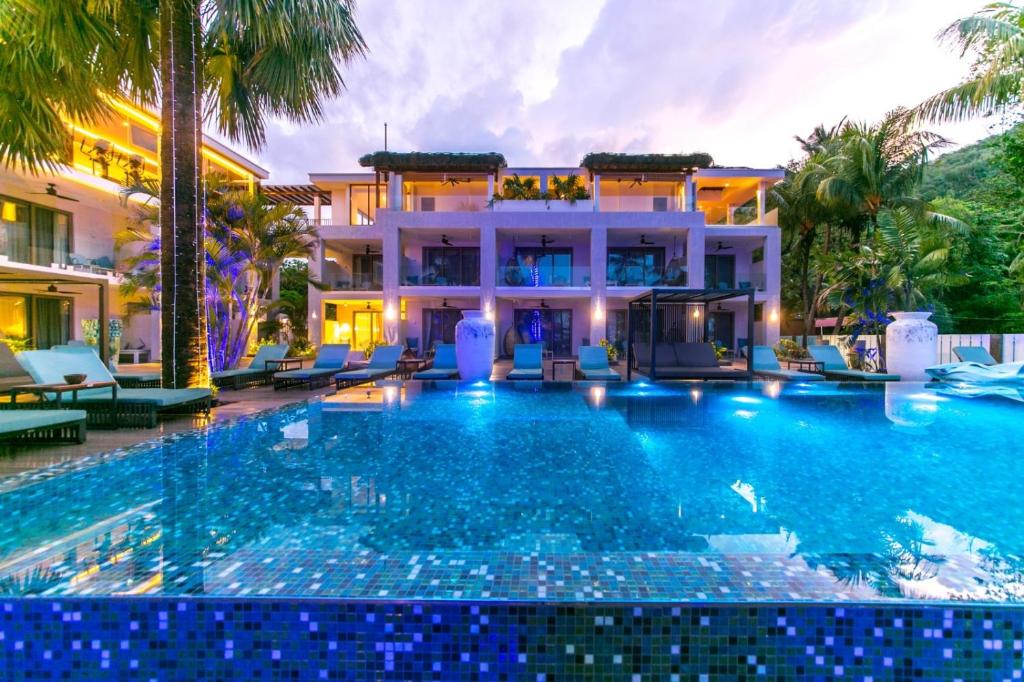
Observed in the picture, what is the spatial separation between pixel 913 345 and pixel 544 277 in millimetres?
11204

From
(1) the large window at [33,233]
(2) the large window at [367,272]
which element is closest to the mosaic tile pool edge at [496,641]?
(2) the large window at [367,272]

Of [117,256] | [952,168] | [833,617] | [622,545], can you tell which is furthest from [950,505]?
[952,168]

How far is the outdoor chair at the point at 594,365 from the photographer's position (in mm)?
11312

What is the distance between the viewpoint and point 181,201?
7617mm

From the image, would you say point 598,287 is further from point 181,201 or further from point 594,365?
point 181,201

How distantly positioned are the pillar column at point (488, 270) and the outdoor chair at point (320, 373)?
6390 mm

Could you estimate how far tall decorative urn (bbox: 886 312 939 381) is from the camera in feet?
35.7

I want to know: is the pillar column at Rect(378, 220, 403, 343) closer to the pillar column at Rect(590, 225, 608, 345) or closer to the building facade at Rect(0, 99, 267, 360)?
the building facade at Rect(0, 99, 267, 360)

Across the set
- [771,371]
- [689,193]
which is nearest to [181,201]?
[771,371]

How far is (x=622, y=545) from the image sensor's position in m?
2.41

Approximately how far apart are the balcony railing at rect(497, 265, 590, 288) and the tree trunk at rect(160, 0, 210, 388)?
11586mm

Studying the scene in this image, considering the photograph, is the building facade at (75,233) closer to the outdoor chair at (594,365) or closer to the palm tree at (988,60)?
the outdoor chair at (594,365)

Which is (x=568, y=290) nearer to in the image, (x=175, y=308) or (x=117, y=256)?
(x=175, y=308)

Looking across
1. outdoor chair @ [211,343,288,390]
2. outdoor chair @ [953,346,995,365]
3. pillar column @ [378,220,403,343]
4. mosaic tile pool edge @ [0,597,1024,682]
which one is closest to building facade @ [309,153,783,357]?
pillar column @ [378,220,403,343]
